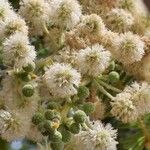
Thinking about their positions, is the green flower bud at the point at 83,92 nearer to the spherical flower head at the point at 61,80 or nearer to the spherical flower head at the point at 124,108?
the spherical flower head at the point at 61,80

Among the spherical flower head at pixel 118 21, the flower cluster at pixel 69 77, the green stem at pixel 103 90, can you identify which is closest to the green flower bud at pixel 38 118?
the flower cluster at pixel 69 77

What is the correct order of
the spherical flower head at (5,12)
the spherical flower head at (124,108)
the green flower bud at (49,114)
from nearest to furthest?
the green flower bud at (49,114) → the spherical flower head at (124,108) → the spherical flower head at (5,12)

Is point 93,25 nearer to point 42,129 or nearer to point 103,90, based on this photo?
point 103,90

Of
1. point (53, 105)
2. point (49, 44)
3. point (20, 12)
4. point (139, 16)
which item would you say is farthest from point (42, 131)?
point (139, 16)

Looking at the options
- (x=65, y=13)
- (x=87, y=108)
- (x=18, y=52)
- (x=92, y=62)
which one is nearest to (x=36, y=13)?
(x=65, y=13)

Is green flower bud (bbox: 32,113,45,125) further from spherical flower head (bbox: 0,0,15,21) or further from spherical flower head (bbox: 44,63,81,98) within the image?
spherical flower head (bbox: 0,0,15,21)

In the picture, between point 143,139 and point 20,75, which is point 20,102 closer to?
point 20,75
